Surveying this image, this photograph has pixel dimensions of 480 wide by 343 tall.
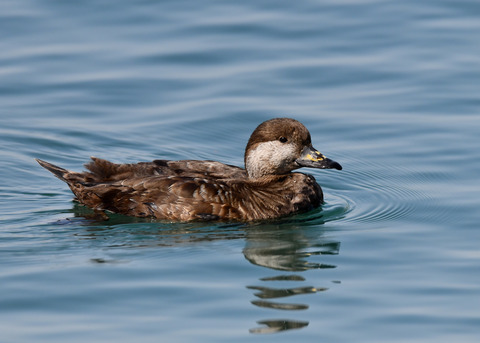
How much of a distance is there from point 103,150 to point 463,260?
5236mm

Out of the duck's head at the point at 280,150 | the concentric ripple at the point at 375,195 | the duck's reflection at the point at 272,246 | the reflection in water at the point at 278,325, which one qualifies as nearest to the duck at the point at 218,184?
the duck's head at the point at 280,150

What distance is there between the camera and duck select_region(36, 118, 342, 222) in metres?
10.2

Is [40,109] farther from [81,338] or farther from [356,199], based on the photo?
[81,338]

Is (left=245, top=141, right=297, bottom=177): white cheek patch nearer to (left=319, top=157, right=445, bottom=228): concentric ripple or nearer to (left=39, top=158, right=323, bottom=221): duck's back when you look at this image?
(left=39, top=158, right=323, bottom=221): duck's back

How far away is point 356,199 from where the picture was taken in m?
11.2

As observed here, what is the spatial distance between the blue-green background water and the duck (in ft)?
0.73

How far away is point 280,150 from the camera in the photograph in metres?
10.7

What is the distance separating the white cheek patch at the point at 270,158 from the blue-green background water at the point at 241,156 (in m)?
0.67

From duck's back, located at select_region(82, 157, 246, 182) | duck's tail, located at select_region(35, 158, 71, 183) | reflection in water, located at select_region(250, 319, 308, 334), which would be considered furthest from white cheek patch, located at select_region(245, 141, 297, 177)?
reflection in water, located at select_region(250, 319, 308, 334)

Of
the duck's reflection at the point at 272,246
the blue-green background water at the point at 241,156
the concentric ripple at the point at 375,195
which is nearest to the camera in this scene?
the blue-green background water at the point at 241,156

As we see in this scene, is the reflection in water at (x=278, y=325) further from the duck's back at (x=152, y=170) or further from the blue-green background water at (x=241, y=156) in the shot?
the duck's back at (x=152, y=170)

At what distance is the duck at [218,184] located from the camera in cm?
1020

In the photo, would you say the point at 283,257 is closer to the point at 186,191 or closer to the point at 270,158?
the point at 186,191

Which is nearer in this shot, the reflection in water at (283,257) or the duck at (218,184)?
the reflection in water at (283,257)
